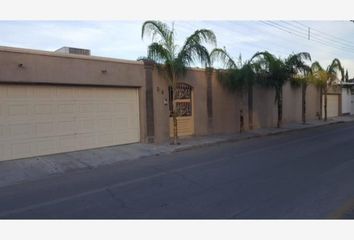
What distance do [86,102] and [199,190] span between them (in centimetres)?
718

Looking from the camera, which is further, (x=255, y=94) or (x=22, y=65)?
(x=255, y=94)

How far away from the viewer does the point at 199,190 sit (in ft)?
22.1

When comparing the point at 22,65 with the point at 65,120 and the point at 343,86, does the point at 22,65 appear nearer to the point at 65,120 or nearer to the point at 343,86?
the point at 65,120

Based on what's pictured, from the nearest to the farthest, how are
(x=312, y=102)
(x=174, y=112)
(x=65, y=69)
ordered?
(x=65, y=69)
(x=174, y=112)
(x=312, y=102)

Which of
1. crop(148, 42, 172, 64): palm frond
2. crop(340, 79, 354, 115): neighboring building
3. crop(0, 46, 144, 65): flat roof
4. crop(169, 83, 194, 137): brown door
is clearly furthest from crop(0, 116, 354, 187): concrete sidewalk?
Result: crop(340, 79, 354, 115): neighboring building

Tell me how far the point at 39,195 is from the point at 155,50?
830 centimetres

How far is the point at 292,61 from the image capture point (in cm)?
2064

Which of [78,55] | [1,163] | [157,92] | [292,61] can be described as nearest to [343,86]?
[292,61]

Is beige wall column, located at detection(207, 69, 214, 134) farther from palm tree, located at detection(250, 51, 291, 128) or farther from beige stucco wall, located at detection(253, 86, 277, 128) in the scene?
beige stucco wall, located at detection(253, 86, 277, 128)

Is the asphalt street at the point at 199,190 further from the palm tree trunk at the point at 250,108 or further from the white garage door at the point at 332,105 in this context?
the white garage door at the point at 332,105

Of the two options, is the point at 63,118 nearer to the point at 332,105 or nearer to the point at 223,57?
the point at 223,57

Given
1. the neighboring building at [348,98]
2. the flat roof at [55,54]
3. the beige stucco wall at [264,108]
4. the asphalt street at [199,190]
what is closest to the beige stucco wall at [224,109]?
the beige stucco wall at [264,108]

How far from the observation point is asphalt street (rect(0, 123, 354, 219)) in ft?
17.6

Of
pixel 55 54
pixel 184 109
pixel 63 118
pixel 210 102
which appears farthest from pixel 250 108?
pixel 55 54
